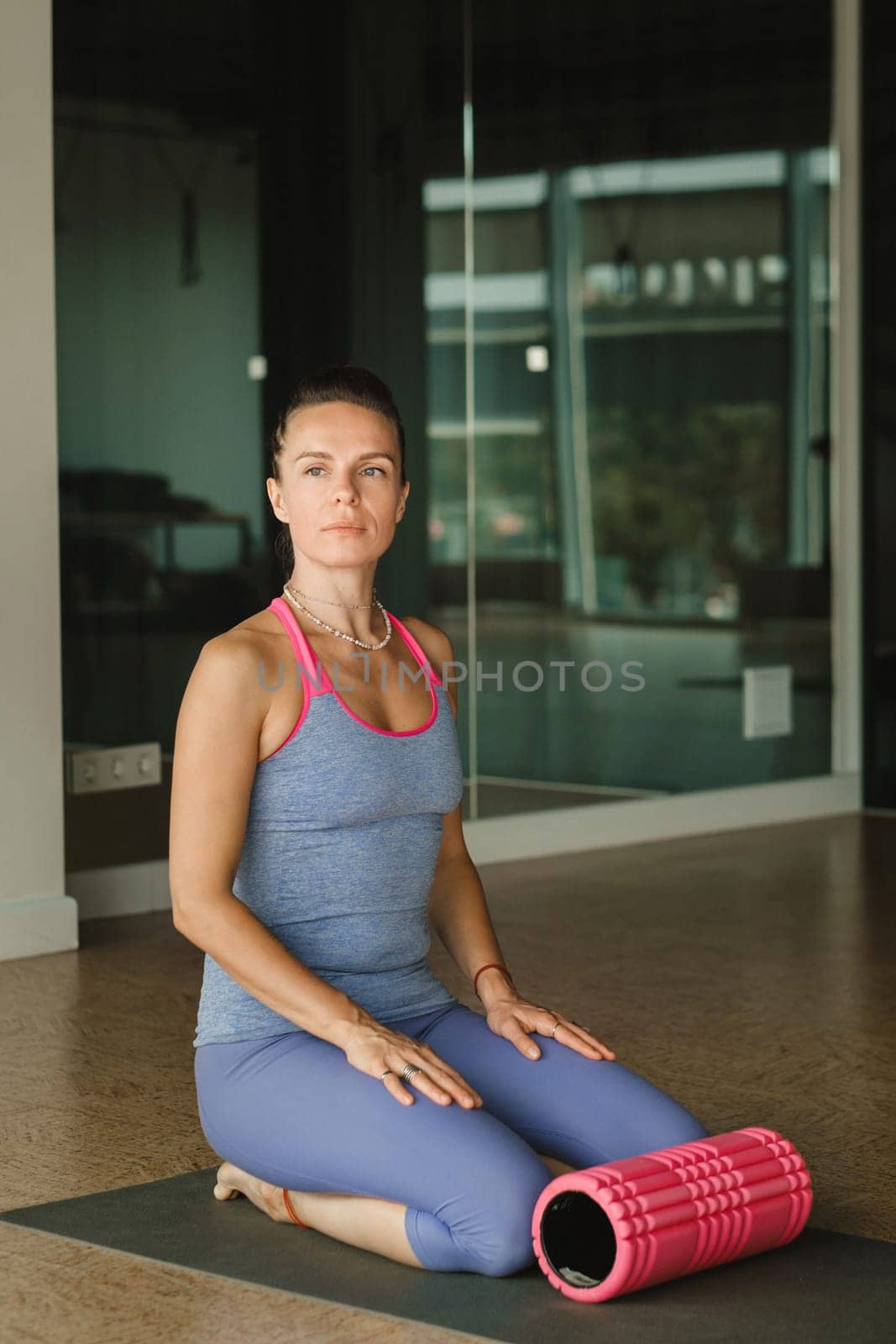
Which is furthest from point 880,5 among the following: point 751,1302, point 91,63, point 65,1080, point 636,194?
point 751,1302

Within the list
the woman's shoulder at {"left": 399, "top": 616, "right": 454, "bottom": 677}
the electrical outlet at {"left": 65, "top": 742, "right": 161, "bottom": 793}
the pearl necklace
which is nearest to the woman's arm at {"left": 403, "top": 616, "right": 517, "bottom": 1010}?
the woman's shoulder at {"left": 399, "top": 616, "right": 454, "bottom": 677}

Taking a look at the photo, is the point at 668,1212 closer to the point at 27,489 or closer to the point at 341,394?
the point at 341,394

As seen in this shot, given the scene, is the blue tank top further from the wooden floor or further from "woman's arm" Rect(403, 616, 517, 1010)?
the wooden floor

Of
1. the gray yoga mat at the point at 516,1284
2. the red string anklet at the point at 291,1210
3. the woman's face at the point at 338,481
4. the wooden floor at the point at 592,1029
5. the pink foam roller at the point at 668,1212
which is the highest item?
the woman's face at the point at 338,481

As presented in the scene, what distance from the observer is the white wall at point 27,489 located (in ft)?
14.2

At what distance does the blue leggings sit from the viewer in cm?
222

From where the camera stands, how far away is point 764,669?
6.52 metres

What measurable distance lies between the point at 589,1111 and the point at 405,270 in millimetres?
3501

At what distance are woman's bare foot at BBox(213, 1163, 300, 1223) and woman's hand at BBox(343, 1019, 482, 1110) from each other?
0.99ft

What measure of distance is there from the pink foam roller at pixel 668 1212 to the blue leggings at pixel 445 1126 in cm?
5

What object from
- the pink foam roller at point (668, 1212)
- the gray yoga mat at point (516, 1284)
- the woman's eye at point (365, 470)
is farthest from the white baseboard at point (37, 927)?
the pink foam roller at point (668, 1212)

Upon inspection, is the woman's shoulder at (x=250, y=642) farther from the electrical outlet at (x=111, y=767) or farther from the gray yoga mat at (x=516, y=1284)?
the electrical outlet at (x=111, y=767)

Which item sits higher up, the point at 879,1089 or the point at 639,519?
the point at 639,519

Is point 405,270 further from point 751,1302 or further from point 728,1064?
point 751,1302
